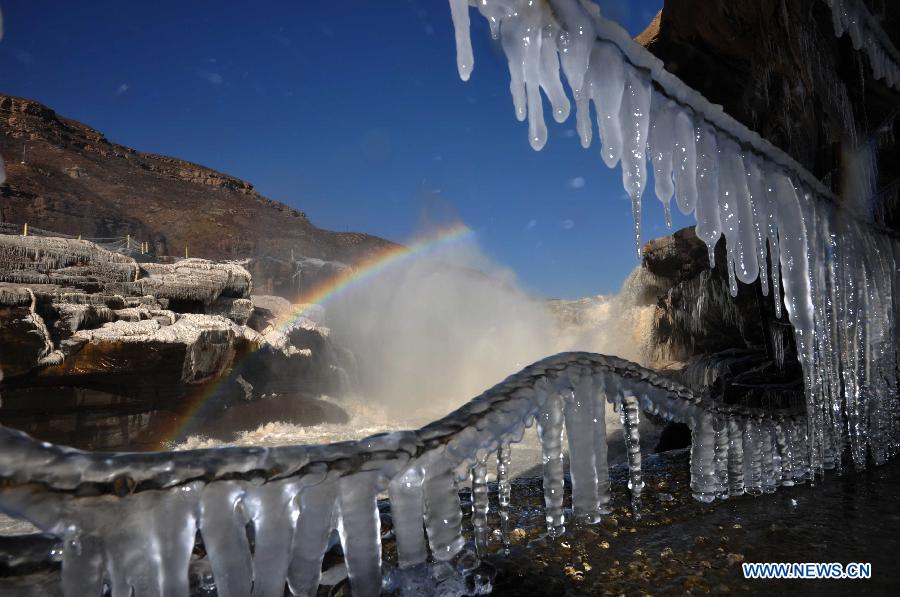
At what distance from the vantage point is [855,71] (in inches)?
241

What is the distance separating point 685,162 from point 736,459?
207cm

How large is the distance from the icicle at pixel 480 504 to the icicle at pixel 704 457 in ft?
5.57

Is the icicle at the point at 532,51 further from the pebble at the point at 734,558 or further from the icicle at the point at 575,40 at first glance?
the pebble at the point at 734,558

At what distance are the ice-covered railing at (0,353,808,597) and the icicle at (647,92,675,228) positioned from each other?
106 cm

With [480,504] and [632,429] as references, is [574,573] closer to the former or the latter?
[480,504]

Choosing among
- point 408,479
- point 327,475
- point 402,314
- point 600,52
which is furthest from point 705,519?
point 402,314

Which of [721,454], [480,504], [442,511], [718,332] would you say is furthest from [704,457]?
[718,332]

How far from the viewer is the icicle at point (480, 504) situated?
2.04 m

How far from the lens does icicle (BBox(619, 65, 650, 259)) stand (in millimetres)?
2477

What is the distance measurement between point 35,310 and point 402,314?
1968 cm

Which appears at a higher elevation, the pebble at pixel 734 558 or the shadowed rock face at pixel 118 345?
the shadowed rock face at pixel 118 345

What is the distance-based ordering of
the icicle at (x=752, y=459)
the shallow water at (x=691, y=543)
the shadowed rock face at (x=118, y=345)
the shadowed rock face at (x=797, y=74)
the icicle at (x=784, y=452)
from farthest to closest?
the shadowed rock face at (x=118, y=345) → the shadowed rock face at (x=797, y=74) → the icicle at (x=784, y=452) → the icicle at (x=752, y=459) → the shallow water at (x=691, y=543)

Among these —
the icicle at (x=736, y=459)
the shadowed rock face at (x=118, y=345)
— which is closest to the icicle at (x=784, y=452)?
the icicle at (x=736, y=459)

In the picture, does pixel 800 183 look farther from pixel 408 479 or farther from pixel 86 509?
pixel 86 509
